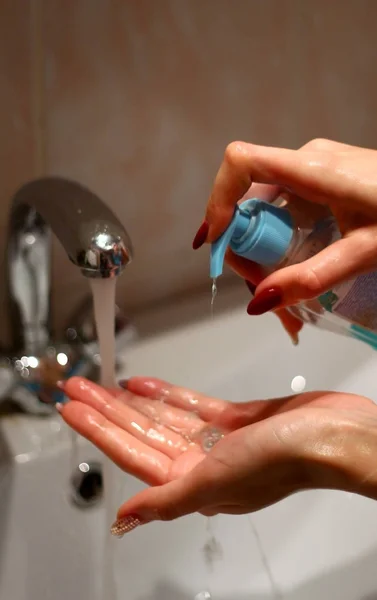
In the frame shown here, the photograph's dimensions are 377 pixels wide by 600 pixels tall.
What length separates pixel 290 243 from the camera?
36 centimetres

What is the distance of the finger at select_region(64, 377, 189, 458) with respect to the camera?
444 millimetres

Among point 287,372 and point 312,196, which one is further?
point 287,372

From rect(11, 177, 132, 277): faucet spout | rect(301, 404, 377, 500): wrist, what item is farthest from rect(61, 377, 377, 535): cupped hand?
rect(11, 177, 132, 277): faucet spout

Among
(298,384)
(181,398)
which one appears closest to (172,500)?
(181,398)

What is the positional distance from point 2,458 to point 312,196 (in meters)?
0.30

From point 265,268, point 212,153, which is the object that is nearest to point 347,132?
point 212,153

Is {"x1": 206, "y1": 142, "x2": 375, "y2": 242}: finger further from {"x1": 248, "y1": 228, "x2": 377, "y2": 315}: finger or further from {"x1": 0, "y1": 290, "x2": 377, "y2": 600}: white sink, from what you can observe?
{"x1": 0, "y1": 290, "x2": 377, "y2": 600}: white sink

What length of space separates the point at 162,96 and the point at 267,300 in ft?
0.97

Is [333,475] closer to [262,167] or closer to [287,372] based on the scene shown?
[262,167]

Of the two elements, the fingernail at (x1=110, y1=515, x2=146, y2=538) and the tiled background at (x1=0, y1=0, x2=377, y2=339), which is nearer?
the fingernail at (x1=110, y1=515, x2=146, y2=538)

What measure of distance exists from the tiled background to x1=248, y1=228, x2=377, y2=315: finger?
0.91ft

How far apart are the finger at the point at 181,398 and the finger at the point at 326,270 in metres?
0.16

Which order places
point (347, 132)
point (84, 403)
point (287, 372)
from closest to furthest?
1. point (84, 403)
2. point (287, 372)
3. point (347, 132)

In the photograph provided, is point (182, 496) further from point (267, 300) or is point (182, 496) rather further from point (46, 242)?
point (46, 242)
